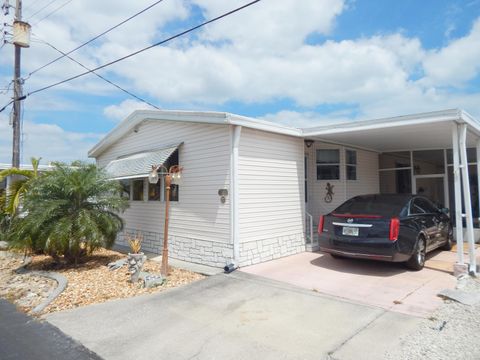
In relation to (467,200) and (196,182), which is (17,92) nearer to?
(196,182)

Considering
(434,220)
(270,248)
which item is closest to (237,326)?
(270,248)

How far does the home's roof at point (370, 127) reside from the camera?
292 inches

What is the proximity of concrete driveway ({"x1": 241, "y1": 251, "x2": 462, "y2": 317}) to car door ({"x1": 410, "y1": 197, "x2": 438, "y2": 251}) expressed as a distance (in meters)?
0.58

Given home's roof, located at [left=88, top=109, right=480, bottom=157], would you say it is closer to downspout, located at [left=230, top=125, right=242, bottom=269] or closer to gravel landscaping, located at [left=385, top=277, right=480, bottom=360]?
downspout, located at [left=230, top=125, right=242, bottom=269]

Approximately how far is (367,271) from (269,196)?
2.76 metres

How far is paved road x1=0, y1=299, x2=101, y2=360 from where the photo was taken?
418cm

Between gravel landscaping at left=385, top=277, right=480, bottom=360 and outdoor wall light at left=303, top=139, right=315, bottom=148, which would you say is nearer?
gravel landscaping at left=385, top=277, right=480, bottom=360

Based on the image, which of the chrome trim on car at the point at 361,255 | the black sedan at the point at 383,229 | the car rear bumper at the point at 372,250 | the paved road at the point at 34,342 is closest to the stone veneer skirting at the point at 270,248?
the black sedan at the point at 383,229

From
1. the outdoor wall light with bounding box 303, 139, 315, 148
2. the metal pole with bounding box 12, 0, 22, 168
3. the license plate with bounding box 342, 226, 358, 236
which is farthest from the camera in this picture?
the metal pole with bounding box 12, 0, 22, 168

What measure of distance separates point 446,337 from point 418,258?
3.22 meters

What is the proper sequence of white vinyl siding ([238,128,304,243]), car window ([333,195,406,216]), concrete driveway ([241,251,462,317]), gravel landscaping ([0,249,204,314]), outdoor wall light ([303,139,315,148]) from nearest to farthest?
concrete driveway ([241,251,462,317]) < gravel landscaping ([0,249,204,314]) < car window ([333,195,406,216]) < white vinyl siding ([238,128,304,243]) < outdoor wall light ([303,139,315,148])

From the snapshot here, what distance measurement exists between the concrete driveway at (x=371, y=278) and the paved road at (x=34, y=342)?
3832mm

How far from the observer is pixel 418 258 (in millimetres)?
7281

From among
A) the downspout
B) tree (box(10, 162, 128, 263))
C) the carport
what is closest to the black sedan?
the carport
